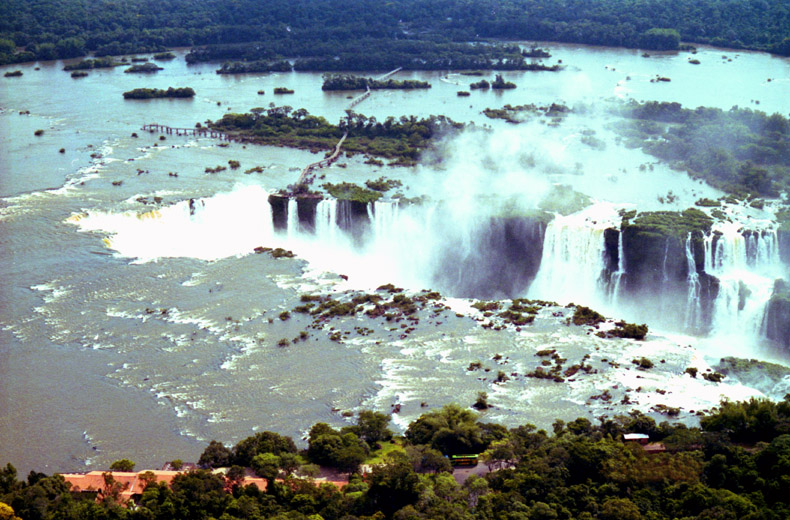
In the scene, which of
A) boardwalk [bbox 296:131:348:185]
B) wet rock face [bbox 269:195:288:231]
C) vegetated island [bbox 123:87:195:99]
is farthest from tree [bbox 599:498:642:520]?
vegetated island [bbox 123:87:195:99]

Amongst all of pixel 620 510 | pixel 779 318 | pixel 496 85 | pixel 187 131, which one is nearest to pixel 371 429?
pixel 620 510

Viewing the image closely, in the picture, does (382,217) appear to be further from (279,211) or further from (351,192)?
(279,211)

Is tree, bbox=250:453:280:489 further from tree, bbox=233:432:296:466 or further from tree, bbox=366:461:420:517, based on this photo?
tree, bbox=366:461:420:517

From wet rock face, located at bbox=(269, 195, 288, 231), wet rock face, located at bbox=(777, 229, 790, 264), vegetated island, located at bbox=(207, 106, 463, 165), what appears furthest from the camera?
vegetated island, located at bbox=(207, 106, 463, 165)

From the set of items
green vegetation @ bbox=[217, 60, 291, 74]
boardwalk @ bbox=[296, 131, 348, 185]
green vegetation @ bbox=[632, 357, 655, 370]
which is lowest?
green vegetation @ bbox=[632, 357, 655, 370]

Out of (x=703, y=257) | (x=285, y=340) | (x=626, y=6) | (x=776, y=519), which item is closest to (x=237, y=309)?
(x=285, y=340)
